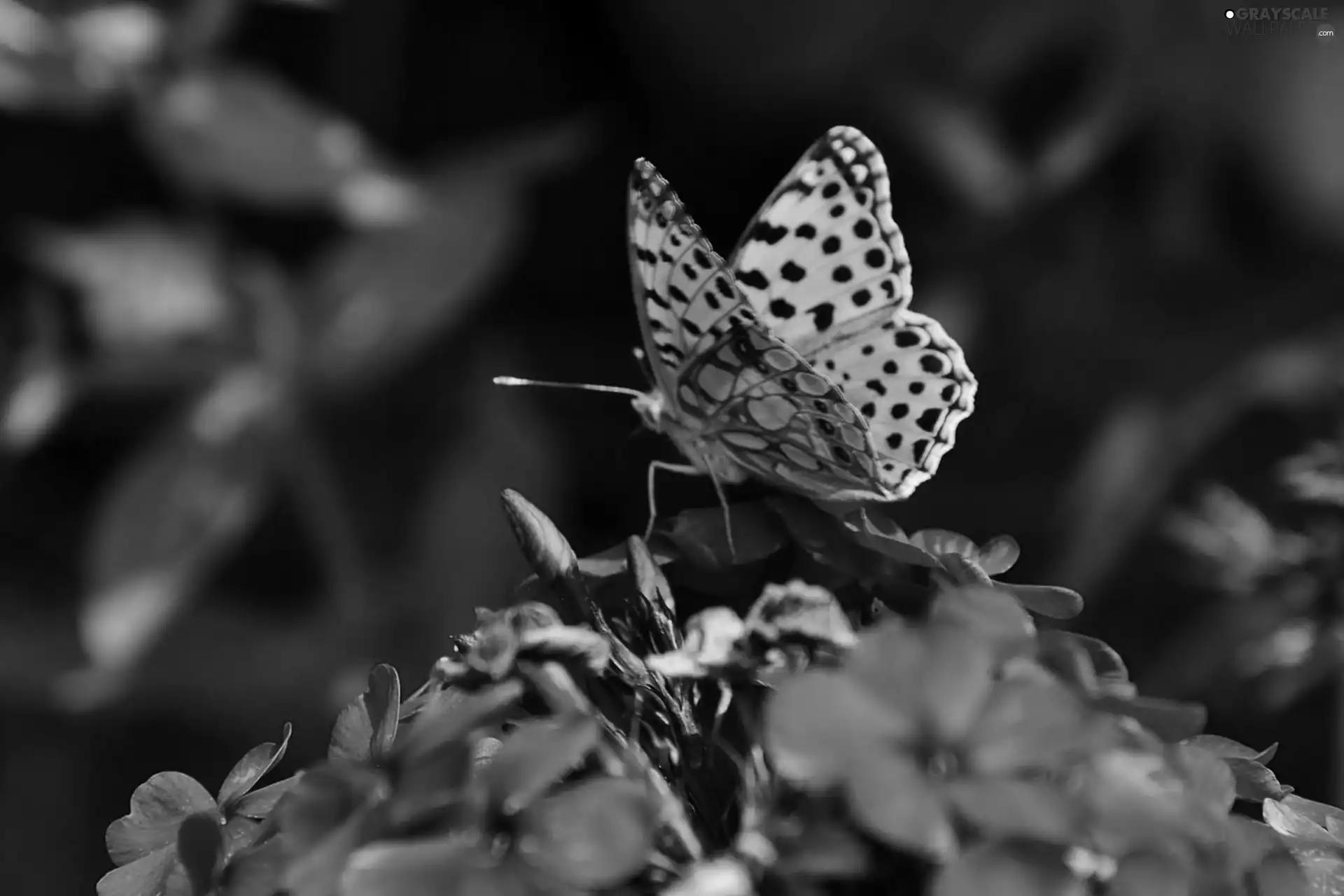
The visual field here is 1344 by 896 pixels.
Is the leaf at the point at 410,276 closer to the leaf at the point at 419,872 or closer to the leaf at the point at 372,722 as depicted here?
the leaf at the point at 372,722

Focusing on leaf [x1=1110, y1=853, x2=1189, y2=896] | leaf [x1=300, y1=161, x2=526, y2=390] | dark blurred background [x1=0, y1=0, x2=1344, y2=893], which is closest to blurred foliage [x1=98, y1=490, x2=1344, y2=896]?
leaf [x1=1110, y1=853, x2=1189, y2=896]

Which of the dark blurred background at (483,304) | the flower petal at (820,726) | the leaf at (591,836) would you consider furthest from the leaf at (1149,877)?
the dark blurred background at (483,304)

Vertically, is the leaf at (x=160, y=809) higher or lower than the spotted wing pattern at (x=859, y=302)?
lower

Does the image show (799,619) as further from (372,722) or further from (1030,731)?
(372,722)

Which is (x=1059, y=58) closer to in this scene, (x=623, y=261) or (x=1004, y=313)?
(x=1004, y=313)

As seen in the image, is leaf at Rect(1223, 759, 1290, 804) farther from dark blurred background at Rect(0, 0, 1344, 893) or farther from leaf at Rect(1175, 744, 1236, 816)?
dark blurred background at Rect(0, 0, 1344, 893)

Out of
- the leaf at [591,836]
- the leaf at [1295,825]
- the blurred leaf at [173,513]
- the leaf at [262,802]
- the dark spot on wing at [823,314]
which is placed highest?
the dark spot on wing at [823,314]

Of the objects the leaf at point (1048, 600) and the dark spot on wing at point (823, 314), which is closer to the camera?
the leaf at point (1048, 600)

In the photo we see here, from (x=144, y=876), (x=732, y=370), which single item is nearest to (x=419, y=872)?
(x=144, y=876)
